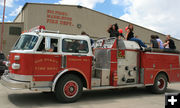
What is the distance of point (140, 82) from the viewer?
26.9 feet

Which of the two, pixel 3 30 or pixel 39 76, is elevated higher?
pixel 3 30

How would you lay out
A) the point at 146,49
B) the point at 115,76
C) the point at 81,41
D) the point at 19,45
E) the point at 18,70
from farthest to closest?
1. the point at 146,49
2. the point at 115,76
3. the point at 81,41
4. the point at 19,45
5. the point at 18,70

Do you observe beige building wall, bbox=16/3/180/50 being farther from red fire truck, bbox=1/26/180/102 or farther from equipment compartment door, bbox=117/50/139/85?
equipment compartment door, bbox=117/50/139/85

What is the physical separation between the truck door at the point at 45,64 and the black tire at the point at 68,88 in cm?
36

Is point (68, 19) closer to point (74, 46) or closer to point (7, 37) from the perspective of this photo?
point (7, 37)

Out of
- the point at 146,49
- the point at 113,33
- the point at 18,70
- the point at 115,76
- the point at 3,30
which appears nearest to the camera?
the point at 18,70

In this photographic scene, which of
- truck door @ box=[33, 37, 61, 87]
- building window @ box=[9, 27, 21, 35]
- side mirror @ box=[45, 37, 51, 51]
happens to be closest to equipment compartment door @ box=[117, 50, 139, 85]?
truck door @ box=[33, 37, 61, 87]

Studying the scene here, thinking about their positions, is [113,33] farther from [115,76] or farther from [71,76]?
[71,76]

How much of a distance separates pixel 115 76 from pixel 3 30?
20.9 metres

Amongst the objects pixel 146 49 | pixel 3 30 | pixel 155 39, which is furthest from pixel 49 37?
pixel 3 30

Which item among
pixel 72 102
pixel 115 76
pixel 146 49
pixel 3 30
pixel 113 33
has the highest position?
pixel 3 30

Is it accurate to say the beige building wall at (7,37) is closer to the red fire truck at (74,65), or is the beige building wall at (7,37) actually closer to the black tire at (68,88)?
the red fire truck at (74,65)

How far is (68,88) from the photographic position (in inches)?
Result: 245

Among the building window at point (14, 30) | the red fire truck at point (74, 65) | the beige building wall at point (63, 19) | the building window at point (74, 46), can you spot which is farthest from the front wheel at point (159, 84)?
the building window at point (14, 30)
